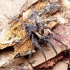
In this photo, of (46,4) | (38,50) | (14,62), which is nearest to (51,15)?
(46,4)

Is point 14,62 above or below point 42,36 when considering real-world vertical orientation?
below

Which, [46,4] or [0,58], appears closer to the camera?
[0,58]

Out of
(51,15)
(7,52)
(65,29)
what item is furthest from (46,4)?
(7,52)

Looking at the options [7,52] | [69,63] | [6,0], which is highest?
[6,0]


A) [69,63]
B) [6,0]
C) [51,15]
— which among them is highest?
[6,0]

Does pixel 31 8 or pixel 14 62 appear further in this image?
pixel 31 8

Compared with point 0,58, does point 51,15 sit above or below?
above

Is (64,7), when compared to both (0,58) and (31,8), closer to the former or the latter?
(31,8)

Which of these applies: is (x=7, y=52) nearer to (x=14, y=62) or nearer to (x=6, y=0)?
(x=14, y=62)
